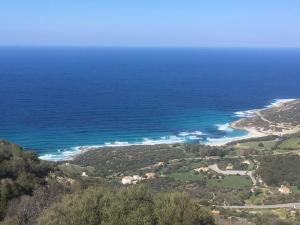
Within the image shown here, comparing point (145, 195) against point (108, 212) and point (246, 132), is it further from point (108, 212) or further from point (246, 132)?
point (246, 132)

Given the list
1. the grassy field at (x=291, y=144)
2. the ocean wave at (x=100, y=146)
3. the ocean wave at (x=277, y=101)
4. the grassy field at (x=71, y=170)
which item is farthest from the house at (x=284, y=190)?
the ocean wave at (x=277, y=101)

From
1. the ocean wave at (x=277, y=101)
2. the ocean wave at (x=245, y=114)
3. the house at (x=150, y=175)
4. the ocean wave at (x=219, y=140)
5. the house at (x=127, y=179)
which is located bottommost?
the ocean wave at (x=219, y=140)

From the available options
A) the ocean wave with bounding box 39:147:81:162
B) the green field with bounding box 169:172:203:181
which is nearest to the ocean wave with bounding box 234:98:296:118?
the ocean wave with bounding box 39:147:81:162

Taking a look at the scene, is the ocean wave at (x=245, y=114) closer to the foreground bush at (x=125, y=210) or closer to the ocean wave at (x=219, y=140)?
the ocean wave at (x=219, y=140)

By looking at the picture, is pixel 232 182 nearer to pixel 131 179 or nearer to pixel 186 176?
pixel 186 176

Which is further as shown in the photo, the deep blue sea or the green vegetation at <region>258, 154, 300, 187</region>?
the deep blue sea

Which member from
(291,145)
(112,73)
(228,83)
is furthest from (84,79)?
(291,145)

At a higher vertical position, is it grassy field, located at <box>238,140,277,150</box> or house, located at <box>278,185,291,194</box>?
house, located at <box>278,185,291,194</box>

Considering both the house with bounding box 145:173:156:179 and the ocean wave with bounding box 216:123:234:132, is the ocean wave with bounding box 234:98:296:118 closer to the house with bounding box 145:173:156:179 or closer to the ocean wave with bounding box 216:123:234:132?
the ocean wave with bounding box 216:123:234:132
